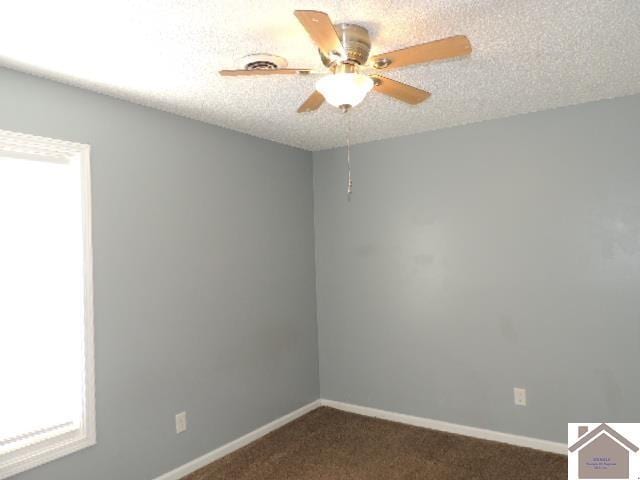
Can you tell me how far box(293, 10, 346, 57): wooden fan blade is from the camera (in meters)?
1.46

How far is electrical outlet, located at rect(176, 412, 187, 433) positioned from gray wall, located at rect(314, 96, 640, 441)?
60.1 inches

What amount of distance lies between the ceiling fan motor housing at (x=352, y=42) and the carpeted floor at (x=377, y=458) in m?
2.47

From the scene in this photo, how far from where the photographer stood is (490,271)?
3.48 meters

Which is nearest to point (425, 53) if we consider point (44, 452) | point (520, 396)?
point (44, 452)

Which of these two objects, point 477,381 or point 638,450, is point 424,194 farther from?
point 638,450

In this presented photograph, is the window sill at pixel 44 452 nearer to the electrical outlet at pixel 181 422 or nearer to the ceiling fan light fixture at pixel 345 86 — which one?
the electrical outlet at pixel 181 422

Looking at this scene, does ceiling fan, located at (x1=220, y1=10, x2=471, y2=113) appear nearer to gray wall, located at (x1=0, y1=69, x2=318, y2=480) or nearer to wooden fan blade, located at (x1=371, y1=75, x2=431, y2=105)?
wooden fan blade, located at (x1=371, y1=75, x2=431, y2=105)

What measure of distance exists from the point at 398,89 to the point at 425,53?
0.34 m

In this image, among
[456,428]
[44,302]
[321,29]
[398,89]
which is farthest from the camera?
[456,428]

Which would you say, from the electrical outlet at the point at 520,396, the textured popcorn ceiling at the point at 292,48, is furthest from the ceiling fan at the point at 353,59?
the electrical outlet at the point at 520,396

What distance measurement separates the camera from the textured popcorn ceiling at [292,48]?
179 centimetres

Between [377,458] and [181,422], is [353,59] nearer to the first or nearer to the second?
[181,422]

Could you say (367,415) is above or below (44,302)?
below

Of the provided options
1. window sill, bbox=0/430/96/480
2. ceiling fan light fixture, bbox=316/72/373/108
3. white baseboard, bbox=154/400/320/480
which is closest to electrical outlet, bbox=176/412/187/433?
white baseboard, bbox=154/400/320/480
